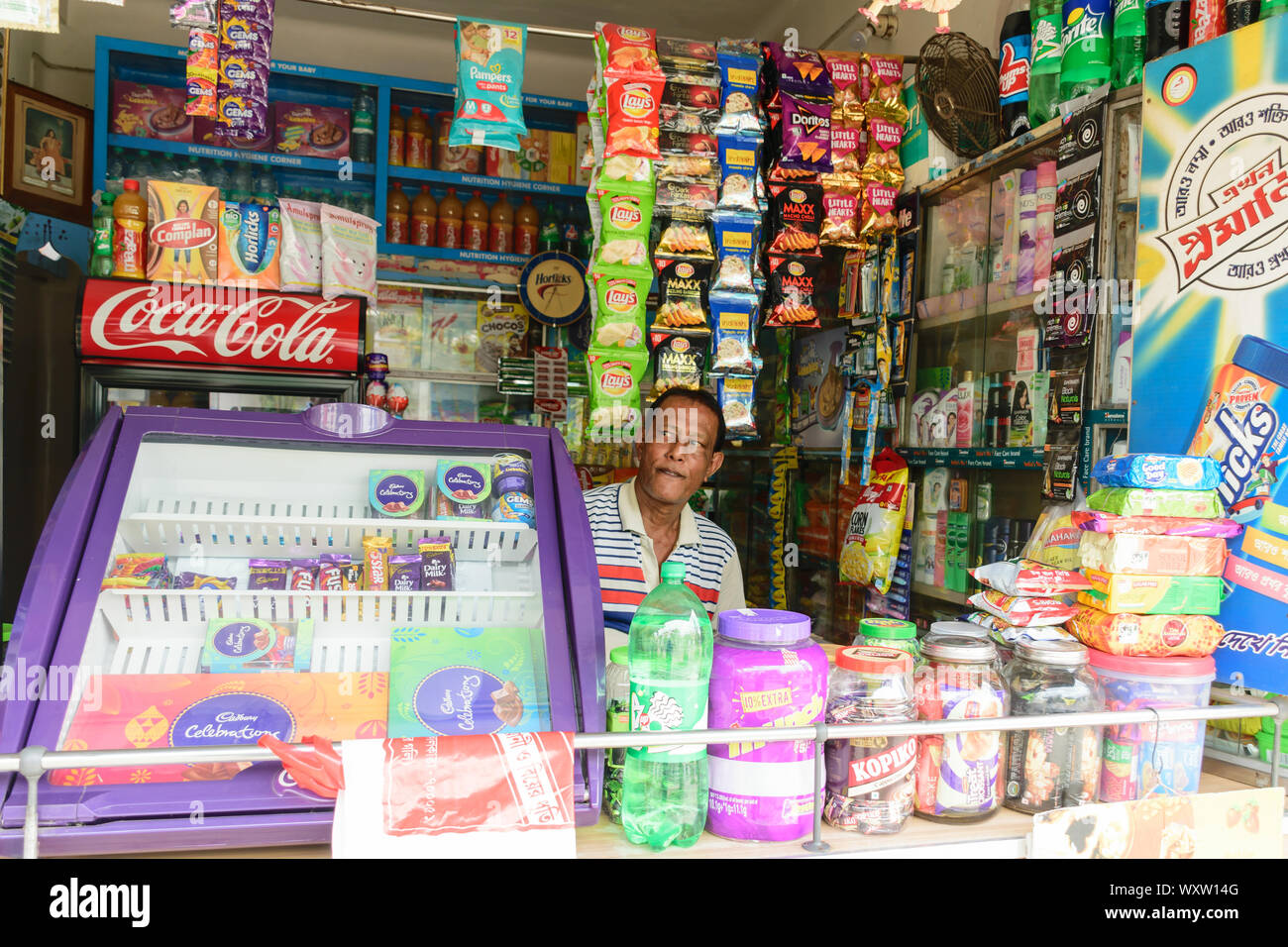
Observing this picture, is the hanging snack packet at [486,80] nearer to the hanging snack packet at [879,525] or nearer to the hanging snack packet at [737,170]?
the hanging snack packet at [737,170]

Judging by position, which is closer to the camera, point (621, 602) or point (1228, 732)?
point (1228, 732)

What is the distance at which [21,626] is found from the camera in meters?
1.23

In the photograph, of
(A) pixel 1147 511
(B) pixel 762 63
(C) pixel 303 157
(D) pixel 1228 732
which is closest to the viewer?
(A) pixel 1147 511

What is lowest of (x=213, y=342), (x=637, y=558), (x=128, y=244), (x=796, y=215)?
(x=637, y=558)

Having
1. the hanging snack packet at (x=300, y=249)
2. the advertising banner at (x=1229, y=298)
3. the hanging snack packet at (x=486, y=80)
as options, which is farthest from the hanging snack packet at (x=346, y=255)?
the advertising banner at (x=1229, y=298)

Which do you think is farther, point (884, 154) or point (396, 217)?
point (396, 217)

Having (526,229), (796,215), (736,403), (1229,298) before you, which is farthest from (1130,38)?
(526,229)

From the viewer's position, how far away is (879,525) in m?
3.32

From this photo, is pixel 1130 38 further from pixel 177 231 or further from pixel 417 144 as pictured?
pixel 417 144

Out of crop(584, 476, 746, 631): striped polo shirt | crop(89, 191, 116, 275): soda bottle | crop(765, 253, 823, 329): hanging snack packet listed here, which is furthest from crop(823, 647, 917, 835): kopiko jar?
crop(89, 191, 116, 275): soda bottle

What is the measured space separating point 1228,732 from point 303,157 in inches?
176

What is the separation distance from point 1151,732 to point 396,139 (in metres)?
4.47

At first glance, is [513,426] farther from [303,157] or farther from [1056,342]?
[303,157]

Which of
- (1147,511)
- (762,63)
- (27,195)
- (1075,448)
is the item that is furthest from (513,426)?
(27,195)
